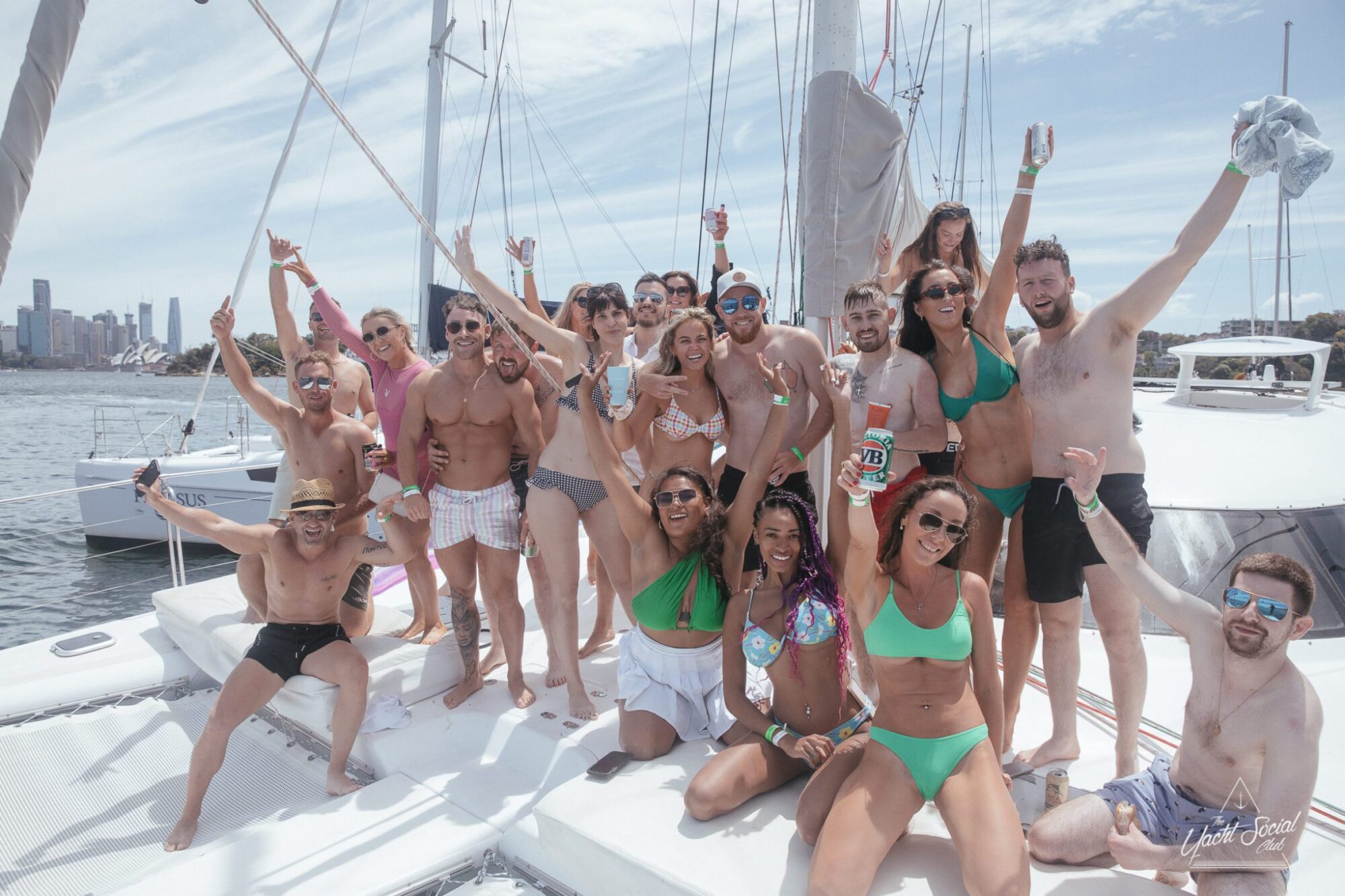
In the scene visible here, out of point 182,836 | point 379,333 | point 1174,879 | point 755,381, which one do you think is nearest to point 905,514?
point 755,381

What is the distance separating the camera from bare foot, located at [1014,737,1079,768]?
3113 millimetres

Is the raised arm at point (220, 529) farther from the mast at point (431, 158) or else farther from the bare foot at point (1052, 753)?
the mast at point (431, 158)

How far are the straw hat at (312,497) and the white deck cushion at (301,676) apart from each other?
79cm

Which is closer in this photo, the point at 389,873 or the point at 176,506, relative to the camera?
the point at 389,873

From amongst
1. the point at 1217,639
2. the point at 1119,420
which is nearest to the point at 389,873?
the point at 1217,639

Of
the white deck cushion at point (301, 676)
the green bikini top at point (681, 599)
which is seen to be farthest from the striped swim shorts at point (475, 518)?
the green bikini top at point (681, 599)

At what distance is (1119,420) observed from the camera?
9.82 ft

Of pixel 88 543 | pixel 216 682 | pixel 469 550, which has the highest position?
pixel 469 550

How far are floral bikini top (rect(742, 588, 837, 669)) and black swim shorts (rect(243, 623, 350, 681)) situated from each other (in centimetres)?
206

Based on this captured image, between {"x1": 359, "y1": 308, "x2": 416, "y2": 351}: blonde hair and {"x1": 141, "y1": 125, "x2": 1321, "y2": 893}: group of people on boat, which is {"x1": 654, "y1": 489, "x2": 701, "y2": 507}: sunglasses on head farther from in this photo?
{"x1": 359, "y1": 308, "x2": 416, "y2": 351}: blonde hair

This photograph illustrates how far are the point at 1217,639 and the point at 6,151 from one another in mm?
2888

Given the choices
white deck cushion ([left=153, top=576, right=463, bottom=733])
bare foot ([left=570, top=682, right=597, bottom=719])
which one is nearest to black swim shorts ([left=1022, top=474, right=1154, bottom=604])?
bare foot ([left=570, top=682, right=597, bottom=719])

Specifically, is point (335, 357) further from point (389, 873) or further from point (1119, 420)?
point (1119, 420)

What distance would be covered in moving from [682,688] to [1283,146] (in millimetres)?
2868
